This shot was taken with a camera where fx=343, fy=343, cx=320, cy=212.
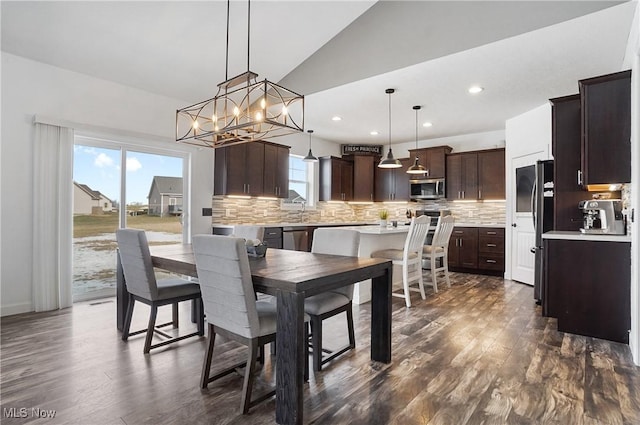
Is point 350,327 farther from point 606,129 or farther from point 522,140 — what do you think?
point 522,140

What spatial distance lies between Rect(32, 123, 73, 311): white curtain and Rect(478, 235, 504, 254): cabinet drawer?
5.95 metres

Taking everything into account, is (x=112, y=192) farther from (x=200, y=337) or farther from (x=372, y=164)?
(x=372, y=164)

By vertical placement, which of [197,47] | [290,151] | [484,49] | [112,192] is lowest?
[112,192]

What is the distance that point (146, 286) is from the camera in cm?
258

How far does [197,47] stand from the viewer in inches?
158

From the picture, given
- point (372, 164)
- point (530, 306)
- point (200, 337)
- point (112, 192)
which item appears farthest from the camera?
point (372, 164)

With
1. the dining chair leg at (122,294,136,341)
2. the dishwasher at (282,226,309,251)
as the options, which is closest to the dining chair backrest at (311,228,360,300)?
the dining chair leg at (122,294,136,341)

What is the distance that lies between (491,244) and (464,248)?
46 cm

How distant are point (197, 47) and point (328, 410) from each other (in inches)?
157

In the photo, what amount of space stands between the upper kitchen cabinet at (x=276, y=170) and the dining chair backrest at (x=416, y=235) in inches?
110

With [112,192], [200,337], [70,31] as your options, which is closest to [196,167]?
[112,192]

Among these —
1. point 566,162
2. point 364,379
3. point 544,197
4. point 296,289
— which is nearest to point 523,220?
point 544,197

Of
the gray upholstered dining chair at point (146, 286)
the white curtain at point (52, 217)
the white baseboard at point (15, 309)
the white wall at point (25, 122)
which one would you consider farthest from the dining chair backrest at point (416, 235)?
the white baseboard at point (15, 309)

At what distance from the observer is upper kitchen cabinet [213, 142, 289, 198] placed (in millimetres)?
5297
